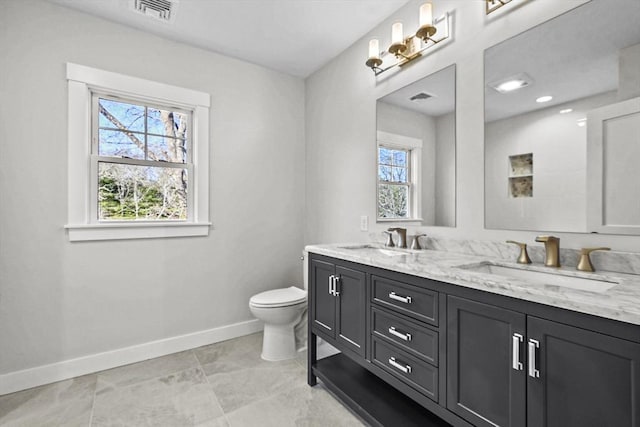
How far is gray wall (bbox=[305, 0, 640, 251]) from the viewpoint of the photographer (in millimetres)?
1577

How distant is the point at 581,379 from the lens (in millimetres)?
871

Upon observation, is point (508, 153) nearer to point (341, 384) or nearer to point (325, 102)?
point (341, 384)

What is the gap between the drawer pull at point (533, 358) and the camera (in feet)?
3.13

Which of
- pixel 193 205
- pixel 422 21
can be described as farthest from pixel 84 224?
pixel 422 21

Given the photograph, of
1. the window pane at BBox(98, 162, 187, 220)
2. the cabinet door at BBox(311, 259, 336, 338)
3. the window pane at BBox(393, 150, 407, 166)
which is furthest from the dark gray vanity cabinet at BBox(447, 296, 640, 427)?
the window pane at BBox(98, 162, 187, 220)

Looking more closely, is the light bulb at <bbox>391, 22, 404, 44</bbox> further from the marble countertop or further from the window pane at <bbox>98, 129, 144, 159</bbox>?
the window pane at <bbox>98, 129, 144, 159</bbox>

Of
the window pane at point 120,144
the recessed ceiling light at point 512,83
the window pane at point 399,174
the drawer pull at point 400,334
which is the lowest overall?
the drawer pull at point 400,334

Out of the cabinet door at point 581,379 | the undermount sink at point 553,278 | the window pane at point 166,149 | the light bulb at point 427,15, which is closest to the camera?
the cabinet door at point 581,379

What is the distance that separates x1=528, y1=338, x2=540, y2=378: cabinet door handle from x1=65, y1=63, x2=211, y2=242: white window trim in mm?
2395

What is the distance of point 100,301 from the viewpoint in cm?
230

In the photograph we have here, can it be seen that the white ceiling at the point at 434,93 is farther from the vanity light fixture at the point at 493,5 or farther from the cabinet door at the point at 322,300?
the cabinet door at the point at 322,300

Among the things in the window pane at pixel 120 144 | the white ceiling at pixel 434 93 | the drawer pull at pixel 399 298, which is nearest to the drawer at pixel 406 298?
the drawer pull at pixel 399 298

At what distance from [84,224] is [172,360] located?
119 centimetres

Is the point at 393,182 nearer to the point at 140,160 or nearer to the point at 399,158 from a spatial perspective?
the point at 399,158
